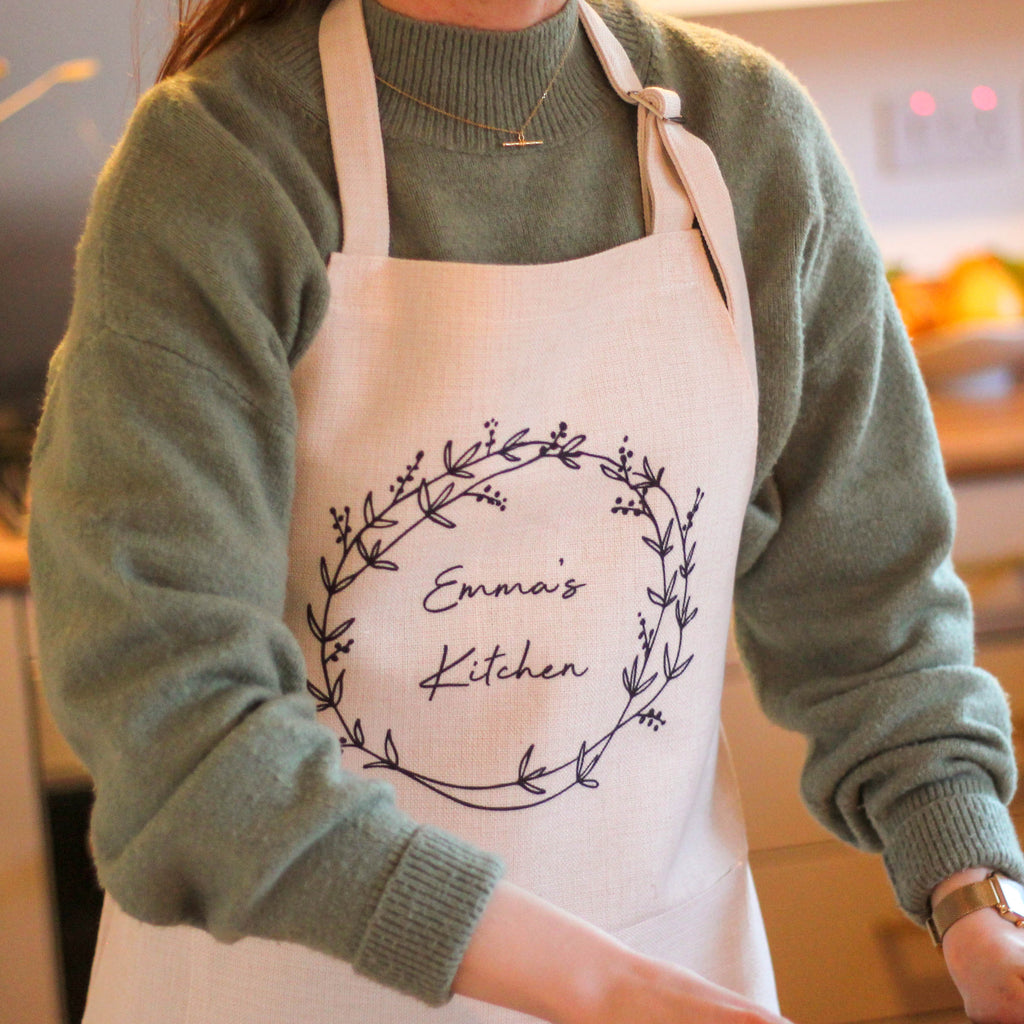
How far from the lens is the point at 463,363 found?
0.69 m

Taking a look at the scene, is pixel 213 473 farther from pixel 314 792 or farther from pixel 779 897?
pixel 779 897

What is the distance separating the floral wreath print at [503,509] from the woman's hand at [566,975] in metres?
0.18

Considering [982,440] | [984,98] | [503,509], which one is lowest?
[982,440]

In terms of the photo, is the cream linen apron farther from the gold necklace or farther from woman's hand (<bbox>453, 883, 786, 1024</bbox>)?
woman's hand (<bbox>453, 883, 786, 1024</bbox>)

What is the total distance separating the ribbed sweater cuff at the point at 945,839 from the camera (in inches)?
28.3

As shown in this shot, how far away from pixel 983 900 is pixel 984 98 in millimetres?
1553

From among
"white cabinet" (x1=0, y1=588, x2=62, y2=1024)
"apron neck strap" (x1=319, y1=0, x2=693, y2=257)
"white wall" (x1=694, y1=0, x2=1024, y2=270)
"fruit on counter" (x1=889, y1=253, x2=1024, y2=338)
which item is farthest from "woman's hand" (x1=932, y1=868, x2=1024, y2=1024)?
"white wall" (x1=694, y1=0, x2=1024, y2=270)

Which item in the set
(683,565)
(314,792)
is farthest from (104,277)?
(683,565)

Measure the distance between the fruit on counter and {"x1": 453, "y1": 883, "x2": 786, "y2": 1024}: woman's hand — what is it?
4.63 ft

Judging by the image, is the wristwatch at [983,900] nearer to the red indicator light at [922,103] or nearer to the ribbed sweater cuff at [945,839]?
the ribbed sweater cuff at [945,839]

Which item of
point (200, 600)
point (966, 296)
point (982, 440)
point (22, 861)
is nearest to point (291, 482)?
point (200, 600)

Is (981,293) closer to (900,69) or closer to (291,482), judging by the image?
(900,69)

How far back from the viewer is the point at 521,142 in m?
0.72

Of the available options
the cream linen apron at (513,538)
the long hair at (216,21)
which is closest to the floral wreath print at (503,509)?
the cream linen apron at (513,538)
